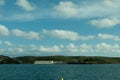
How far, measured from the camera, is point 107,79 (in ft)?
365

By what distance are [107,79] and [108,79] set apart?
1.26 ft

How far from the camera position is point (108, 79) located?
365 ft
